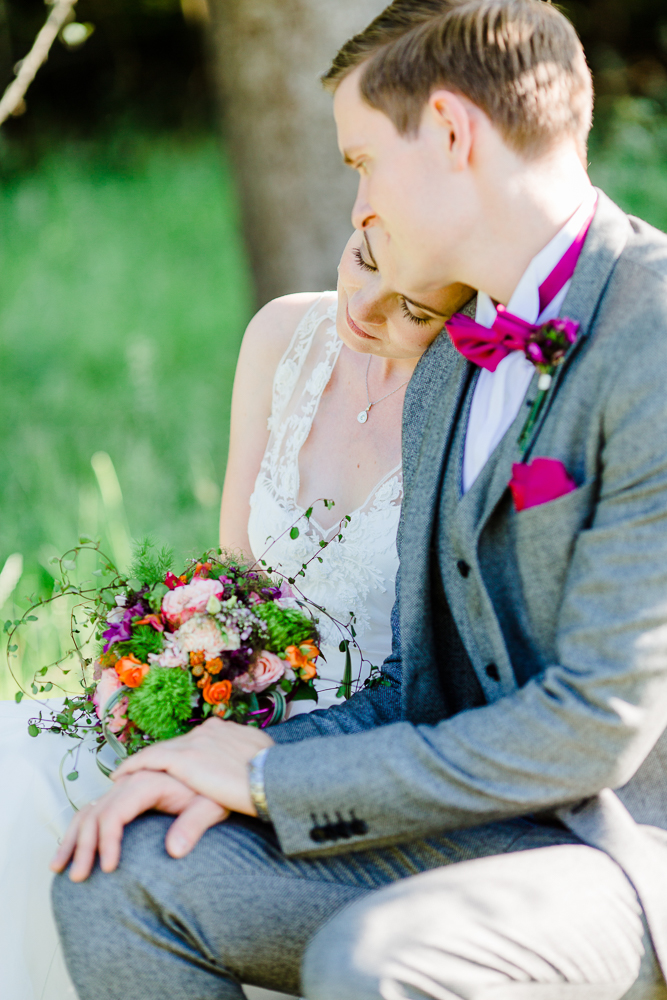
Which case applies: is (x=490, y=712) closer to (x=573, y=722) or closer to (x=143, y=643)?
(x=573, y=722)

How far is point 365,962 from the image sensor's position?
149 cm

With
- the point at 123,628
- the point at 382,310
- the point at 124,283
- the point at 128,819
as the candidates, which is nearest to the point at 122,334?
the point at 124,283

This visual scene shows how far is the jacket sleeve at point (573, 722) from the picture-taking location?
1.61m

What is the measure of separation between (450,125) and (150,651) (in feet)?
3.75

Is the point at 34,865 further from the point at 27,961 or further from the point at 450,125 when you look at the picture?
the point at 450,125

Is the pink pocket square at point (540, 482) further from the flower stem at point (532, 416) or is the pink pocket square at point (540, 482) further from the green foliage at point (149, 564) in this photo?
the green foliage at point (149, 564)

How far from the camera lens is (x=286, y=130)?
4.51 meters

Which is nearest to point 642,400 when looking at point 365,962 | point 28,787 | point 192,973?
point 365,962

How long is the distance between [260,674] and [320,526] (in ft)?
2.29

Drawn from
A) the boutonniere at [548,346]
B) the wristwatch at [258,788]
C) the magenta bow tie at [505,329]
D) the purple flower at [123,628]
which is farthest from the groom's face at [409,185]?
the wristwatch at [258,788]

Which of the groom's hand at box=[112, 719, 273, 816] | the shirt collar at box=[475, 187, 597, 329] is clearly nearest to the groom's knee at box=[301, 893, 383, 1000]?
the groom's hand at box=[112, 719, 273, 816]

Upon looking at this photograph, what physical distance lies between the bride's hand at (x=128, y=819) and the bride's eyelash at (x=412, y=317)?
3.54 ft

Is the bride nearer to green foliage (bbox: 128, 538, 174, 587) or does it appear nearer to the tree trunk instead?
green foliage (bbox: 128, 538, 174, 587)

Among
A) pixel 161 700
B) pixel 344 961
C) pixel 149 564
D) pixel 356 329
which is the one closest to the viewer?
pixel 344 961
